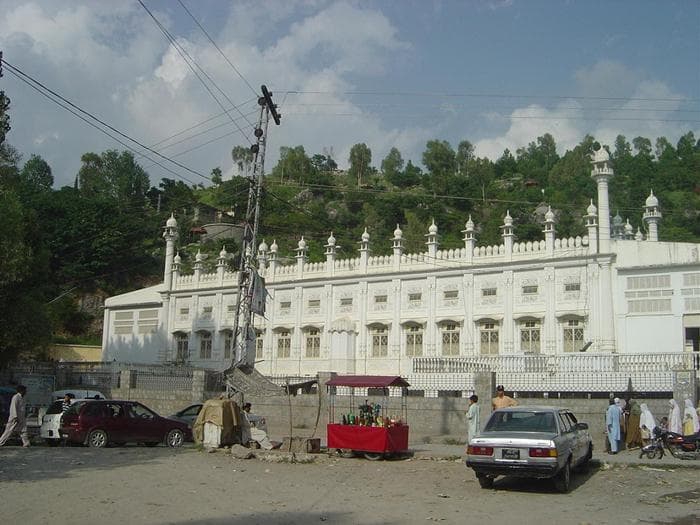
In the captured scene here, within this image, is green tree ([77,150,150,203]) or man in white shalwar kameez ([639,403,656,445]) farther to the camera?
green tree ([77,150,150,203])

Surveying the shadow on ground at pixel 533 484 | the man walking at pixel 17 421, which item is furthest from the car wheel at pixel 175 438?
the shadow on ground at pixel 533 484

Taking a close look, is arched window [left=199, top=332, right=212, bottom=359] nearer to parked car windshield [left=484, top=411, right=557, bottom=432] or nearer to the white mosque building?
the white mosque building

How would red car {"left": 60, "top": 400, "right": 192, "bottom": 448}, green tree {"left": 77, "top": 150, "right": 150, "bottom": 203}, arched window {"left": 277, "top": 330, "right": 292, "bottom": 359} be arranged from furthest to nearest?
green tree {"left": 77, "top": 150, "right": 150, "bottom": 203}
arched window {"left": 277, "top": 330, "right": 292, "bottom": 359}
red car {"left": 60, "top": 400, "right": 192, "bottom": 448}

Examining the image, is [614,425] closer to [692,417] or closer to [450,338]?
[692,417]

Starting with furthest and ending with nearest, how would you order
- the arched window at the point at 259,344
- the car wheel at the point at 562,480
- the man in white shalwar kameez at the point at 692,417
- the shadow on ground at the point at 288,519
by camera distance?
the arched window at the point at 259,344, the man in white shalwar kameez at the point at 692,417, the car wheel at the point at 562,480, the shadow on ground at the point at 288,519

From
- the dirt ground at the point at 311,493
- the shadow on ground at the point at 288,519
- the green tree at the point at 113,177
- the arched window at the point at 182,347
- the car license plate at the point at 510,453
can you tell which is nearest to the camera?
the shadow on ground at the point at 288,519

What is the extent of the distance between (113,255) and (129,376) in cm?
3631

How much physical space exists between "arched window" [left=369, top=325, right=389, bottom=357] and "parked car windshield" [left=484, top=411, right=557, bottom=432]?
21650mm

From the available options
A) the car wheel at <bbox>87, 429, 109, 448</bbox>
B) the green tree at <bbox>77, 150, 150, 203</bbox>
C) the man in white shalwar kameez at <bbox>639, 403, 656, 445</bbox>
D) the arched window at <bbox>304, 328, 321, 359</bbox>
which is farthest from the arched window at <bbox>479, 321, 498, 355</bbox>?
the green tree at <bbox>77, 150, 150, 203</bbox>

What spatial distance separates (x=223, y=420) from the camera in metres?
18.3

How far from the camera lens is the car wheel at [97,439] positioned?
18906 millimetres

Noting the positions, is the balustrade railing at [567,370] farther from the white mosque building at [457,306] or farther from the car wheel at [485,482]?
the car wheel at [485,482]

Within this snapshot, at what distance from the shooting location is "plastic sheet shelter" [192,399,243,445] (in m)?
18.4

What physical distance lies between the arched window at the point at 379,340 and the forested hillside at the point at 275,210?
1200cm
